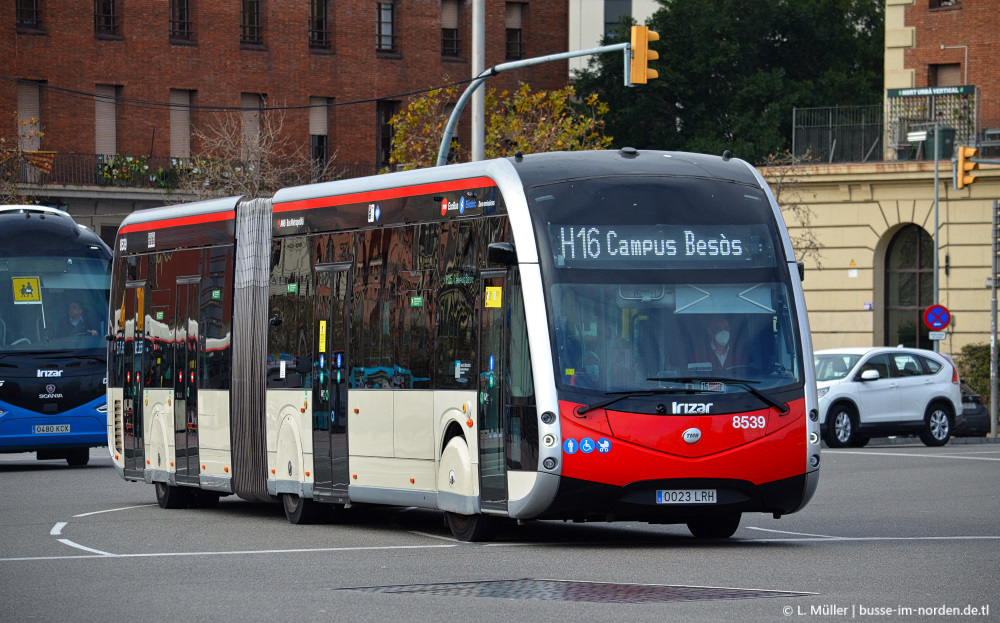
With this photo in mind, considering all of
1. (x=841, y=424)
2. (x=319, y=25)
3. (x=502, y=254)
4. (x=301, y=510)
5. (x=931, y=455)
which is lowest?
(x=931, y=455)

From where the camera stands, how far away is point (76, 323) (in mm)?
26438

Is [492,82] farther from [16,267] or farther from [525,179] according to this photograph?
[525,179]

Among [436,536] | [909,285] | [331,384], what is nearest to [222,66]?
[909,285]

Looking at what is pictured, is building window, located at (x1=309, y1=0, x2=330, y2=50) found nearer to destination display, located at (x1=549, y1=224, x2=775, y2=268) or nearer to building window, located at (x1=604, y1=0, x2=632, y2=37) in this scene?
building window, located at (x1=604, y1=0, x2=632, y2=37)

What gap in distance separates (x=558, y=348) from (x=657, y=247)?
115 centimetres

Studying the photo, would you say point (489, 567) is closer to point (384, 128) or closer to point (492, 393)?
point (492, 393)

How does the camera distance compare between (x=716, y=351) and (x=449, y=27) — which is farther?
(x=449, y=27)

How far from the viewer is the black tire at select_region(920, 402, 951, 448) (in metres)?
33.6

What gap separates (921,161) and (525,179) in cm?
3224

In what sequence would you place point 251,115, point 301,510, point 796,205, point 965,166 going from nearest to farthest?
1. point 301,510
2. point 965,166
3. point 796,205
4. point 251,115

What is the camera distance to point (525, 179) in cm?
1426

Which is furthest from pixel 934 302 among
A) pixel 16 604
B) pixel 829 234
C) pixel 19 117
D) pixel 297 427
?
pixel 16 604

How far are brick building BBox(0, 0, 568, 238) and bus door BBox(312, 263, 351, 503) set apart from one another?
34381mm

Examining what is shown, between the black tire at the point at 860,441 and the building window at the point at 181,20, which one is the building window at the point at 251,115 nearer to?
the building window at the point at 181,20
